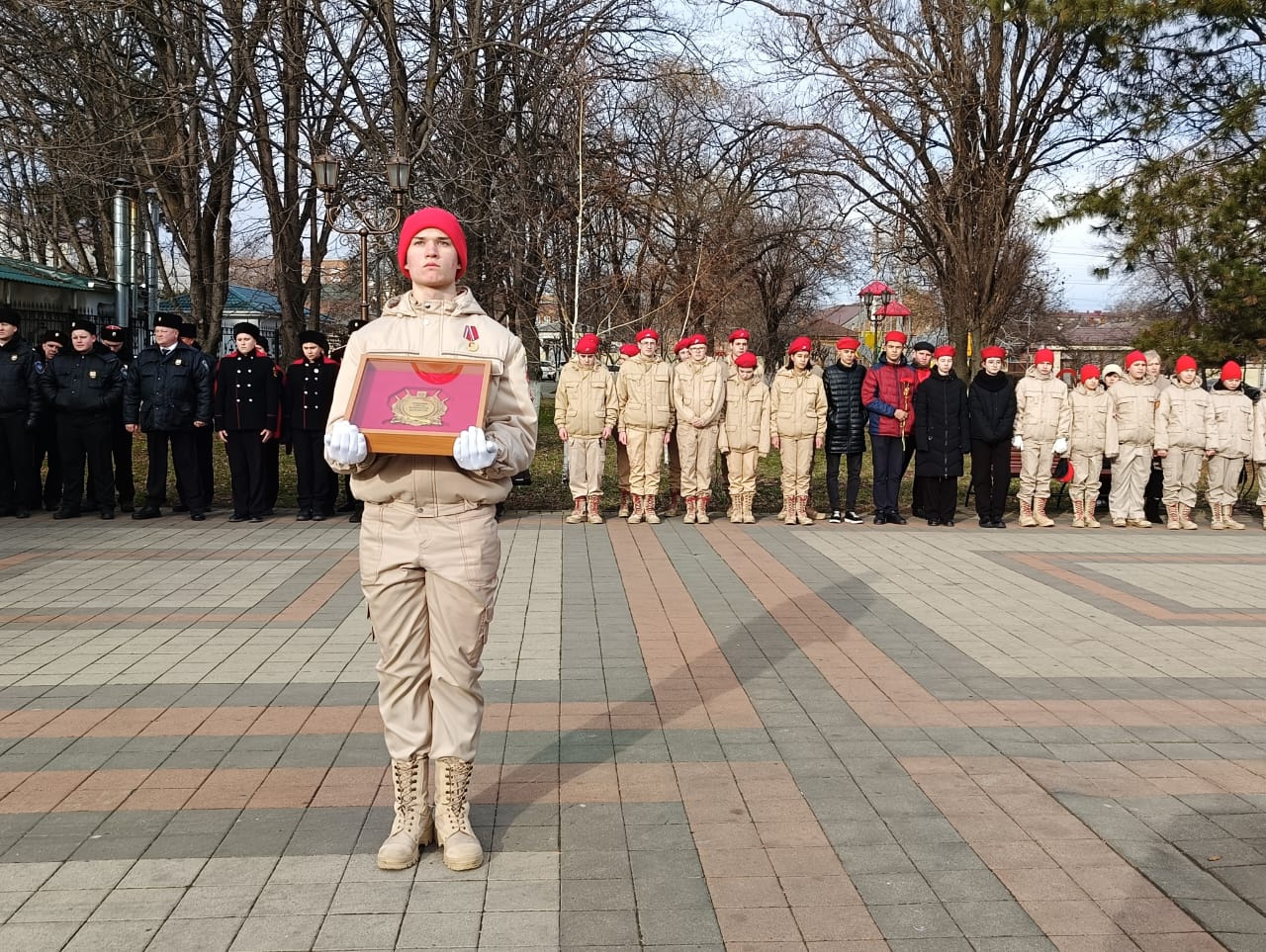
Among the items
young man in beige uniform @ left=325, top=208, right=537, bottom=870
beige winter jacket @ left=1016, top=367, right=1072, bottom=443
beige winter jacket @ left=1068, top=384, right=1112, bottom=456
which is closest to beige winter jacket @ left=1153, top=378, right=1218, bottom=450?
beige winter jacket @ left=1068, top=384, right=1112, bottom=456

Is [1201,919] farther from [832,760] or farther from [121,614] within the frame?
[121,614]

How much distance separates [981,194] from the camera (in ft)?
84.3

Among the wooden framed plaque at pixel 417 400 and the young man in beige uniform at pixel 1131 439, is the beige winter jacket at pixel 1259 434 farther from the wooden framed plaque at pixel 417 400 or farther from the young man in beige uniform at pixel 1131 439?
the wooden framed plaque at pixel 417 400

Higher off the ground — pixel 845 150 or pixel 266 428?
pixel 845 150

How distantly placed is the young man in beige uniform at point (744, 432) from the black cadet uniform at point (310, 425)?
15.0 ft

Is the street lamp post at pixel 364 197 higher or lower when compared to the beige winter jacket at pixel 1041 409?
higher

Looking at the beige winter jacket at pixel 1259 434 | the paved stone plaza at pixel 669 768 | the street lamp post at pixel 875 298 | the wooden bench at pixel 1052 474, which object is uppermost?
the street lamp post at pixel 875 298

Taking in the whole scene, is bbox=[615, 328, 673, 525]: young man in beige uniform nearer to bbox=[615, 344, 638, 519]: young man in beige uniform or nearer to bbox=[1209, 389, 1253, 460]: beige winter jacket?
bbox=[615, 344, 638, 519]: young man in beige uniform

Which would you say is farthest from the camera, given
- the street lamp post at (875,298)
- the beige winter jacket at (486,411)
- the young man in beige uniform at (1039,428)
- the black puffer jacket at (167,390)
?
the street lamp post at (875,298)

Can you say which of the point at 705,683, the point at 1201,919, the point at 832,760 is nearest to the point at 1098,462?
the point at 705,683

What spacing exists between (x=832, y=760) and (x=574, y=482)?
28.0 feet

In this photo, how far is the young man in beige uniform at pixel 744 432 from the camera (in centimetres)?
1384

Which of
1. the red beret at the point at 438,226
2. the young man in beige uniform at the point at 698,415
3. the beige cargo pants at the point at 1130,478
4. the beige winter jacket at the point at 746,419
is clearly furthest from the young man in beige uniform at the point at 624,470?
the red beret at the point at 438,226

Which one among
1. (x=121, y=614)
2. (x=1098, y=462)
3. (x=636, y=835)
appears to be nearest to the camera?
(x=636, y=835)
